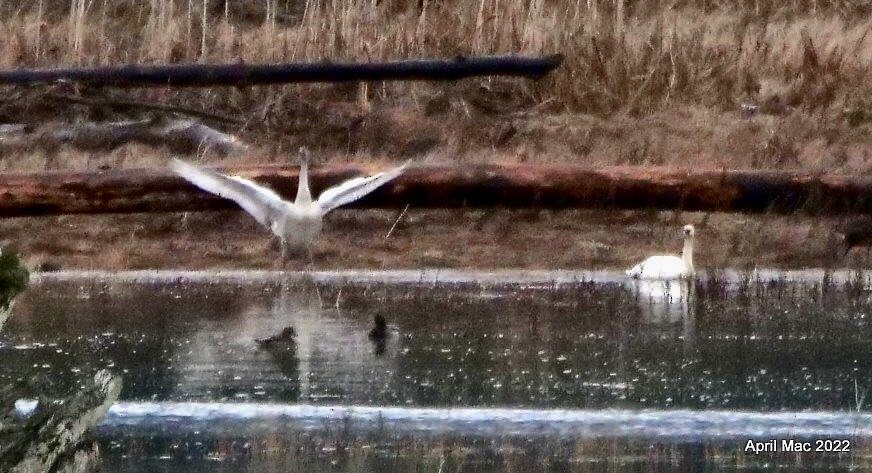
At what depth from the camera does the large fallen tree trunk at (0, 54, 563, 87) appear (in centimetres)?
1284

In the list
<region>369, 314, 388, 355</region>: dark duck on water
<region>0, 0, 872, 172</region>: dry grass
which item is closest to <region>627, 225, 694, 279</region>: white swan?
<region>0, 0, 872, 172</region>: dry grass

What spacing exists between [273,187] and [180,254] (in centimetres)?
85

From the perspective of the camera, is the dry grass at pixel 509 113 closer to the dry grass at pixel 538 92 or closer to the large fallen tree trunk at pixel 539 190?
the dry grass at pixel 538 92

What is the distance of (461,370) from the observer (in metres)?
6.71

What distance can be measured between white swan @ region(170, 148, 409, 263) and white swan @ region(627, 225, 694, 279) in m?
1.65

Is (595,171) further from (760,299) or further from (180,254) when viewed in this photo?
(180,254)

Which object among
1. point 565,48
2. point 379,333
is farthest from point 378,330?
point 565,48

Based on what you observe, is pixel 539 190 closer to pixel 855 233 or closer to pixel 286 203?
pixel 286 203

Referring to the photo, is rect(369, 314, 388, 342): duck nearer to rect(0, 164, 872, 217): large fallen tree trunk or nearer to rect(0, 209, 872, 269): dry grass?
rect(0, 164, 872, 217): large fallen tree trunk

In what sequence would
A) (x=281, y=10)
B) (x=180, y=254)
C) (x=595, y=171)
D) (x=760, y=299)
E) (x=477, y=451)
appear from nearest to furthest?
(x=477, y=451), (x=760, y=299), (x=595, y=171), (x=180, y=254), (x=281, y=10)

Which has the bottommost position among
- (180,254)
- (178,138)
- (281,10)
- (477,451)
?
(477,451)

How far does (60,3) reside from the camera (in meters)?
18.0

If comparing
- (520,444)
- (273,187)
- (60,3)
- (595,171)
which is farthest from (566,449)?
(60,3)

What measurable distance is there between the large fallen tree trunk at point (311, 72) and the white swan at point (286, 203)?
297cm
